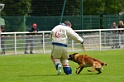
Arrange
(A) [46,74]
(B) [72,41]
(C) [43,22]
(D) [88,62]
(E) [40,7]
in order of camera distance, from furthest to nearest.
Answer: (E) [40,7] < (C) [43,22] < (B) [72,41] < (A) [46,74] < (D) [88,62]

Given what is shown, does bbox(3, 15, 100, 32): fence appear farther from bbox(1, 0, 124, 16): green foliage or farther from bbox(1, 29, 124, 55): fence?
bbox(1, 29, 124, 55): fence

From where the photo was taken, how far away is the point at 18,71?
17469 mm

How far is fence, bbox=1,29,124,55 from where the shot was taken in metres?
28.6

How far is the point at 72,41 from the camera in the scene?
96.5 feet

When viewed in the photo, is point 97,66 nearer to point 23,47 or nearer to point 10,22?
point 23,47

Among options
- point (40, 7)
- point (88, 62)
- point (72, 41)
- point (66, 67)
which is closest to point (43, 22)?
point (40, 7)

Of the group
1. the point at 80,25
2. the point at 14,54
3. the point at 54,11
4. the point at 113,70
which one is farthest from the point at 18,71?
the point at 54,11

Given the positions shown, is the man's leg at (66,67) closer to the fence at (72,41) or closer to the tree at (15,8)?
the fence at (72,41)

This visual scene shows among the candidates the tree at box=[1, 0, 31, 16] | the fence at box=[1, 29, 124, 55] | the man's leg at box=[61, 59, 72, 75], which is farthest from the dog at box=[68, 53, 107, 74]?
the tree at box=[1, 0, 31, 16]

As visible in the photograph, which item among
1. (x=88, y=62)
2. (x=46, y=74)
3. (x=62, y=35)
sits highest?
(x=62, y=35)

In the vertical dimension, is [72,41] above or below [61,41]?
below

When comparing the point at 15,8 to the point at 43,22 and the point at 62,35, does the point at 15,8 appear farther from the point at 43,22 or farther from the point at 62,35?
the point at 62,35

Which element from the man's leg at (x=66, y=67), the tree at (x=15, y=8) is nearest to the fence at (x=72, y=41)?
the tree at (x=15, y=8)

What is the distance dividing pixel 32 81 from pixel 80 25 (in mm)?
20826
